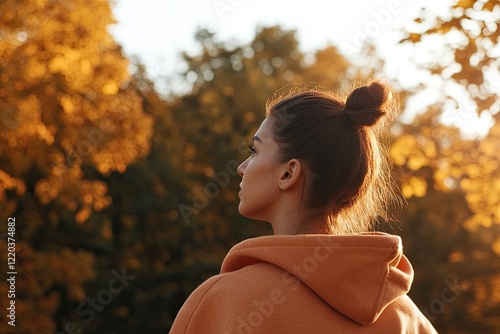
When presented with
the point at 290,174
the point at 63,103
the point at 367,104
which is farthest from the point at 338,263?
the point at 63,103

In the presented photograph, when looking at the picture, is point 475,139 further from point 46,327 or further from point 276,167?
point 46,327

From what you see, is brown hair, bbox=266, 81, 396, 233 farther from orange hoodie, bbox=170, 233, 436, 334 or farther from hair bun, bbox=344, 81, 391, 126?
orange hoodie, bbox=170, 233, 436, 334

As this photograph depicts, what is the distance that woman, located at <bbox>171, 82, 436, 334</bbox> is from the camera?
6.93ft

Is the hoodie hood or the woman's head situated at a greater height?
the woman's head

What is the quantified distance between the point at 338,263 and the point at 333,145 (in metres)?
0.34

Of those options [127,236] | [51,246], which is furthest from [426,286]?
[51,246]

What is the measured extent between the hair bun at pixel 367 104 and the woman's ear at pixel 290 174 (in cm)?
24

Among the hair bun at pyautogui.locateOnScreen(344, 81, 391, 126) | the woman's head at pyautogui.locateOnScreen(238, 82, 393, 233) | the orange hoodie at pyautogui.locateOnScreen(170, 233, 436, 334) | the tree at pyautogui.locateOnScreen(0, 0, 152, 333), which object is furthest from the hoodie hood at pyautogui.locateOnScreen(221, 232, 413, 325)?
the tree at pyautogui.locateOnScreen(0, 0, 152, 333)

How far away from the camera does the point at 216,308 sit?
7.01 ft

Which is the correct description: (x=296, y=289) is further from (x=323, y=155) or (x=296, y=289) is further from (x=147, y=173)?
(x=147, y=173)

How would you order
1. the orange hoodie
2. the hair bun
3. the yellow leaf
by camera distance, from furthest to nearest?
the yellow leaf → the hair bun → the orange hoodie

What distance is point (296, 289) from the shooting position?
213cm

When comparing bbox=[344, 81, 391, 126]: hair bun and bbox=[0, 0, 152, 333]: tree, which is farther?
bbox=[0, 0, 152, 333]: tree

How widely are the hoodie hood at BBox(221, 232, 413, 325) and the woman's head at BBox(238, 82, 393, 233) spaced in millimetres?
151
